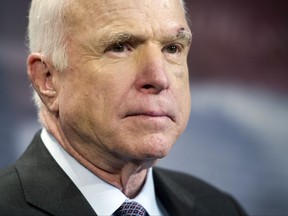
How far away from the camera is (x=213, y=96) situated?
8.54 feet

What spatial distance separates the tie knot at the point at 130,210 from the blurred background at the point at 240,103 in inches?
26.5

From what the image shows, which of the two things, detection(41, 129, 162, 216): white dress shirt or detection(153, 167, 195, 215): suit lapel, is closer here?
detection(41, 129, 162, 216): white dress shirt

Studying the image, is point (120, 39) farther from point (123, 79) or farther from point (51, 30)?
point (51, 30)

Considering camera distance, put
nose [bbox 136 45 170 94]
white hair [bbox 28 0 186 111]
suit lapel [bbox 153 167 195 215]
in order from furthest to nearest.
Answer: suit lapel [bbox 153 167 195 215], white hair [bbox 28 0 186 111], nose [bbox 136 45 170 94]

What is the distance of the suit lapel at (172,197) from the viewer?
223cm

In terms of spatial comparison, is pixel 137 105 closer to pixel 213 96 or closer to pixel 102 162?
pixel 102 162

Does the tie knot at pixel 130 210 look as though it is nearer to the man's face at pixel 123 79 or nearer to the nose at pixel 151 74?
the man's face at pixel 123 79

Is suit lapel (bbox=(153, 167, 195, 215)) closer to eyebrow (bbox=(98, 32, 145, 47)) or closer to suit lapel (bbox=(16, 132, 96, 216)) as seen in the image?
suit lapel (bbox=(16, 132, 96, 216))

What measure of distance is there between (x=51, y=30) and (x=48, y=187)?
482 mm

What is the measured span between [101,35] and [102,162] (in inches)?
15.6

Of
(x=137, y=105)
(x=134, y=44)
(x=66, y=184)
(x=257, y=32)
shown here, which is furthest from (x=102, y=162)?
(x=257, y=32)

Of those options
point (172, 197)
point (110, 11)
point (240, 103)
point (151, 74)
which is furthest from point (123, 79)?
point (240, 103)

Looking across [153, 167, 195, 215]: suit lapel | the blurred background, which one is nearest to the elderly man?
[153, 167, 195, 215]: suit lapel

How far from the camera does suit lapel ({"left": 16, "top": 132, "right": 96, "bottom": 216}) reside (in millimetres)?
1886
